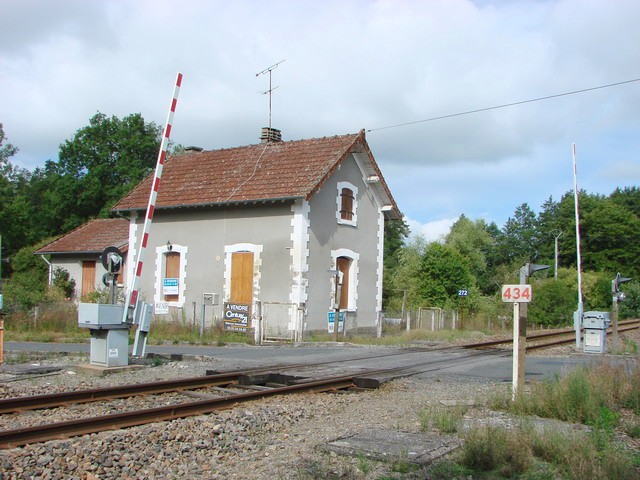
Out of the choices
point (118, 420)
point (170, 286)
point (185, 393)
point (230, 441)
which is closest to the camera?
point (230, 441)

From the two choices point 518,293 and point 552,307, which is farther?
point 552,307

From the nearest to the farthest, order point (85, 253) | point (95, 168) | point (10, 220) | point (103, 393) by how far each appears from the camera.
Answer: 1. point (103, 393)
2. point (85, 253)
3. point (10, 220)
4. point (95, 168)

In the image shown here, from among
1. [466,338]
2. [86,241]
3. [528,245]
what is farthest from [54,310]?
[528,245]

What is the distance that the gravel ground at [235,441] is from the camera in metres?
6.23

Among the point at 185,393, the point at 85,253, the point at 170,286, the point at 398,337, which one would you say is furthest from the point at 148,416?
the point at 85,253

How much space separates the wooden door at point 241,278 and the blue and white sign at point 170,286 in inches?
101

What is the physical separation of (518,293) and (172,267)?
58.9 feet

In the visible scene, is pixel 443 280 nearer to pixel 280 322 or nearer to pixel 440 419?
pixel 280 322

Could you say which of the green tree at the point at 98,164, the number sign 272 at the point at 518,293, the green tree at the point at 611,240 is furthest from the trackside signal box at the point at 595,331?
the green tree at the point at 611,240

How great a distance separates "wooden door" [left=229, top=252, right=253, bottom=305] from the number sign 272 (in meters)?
14.3

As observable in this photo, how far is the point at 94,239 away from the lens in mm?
35469

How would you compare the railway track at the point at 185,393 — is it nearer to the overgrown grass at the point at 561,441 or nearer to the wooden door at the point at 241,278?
the overgrown grass at the point at 561,441

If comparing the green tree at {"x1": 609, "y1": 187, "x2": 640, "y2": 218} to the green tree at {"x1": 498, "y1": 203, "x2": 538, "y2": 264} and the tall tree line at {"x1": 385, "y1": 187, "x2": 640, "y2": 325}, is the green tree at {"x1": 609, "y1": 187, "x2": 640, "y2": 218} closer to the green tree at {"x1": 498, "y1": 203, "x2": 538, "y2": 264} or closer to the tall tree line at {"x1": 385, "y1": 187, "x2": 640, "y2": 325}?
the tall tree line at {"x1": 385, "y1": 187, "x2": 640, "y2": 325}

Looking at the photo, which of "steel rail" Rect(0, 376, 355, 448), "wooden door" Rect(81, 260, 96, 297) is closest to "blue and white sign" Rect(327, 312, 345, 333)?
"steel rail" Rect(0, 376, 355, 448)
